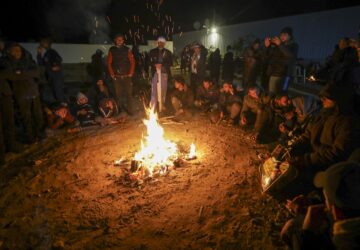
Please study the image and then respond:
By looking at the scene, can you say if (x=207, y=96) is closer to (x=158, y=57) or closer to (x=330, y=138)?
(x=158, y=57)

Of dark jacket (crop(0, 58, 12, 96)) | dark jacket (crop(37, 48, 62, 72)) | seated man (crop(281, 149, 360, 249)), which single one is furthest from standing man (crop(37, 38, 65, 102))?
seated man (crop(281, 149, 360, 249))

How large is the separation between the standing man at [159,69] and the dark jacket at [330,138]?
5.70 meters

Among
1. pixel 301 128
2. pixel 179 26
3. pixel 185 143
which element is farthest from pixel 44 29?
pixel 301 128

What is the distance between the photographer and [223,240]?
3.79 meters

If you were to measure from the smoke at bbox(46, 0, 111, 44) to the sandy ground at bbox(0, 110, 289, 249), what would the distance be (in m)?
26.0

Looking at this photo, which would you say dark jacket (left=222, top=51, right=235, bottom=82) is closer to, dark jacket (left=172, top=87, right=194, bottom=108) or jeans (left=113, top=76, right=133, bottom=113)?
dark jacket (left=172, top=87, right=194, bottom=108)

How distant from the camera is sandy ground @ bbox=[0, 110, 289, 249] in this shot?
385 centimetres

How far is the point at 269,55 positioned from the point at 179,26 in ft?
98.4

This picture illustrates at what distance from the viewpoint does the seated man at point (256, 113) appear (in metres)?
7.07

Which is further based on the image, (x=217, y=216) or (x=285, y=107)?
(x=285, y=107)

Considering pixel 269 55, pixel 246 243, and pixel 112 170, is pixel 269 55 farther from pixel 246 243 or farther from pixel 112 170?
pixel 246 243

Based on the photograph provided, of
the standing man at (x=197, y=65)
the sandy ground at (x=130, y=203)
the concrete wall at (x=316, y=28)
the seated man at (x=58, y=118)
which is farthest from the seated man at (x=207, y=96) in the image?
the concrete wall at (x=316, y=28)

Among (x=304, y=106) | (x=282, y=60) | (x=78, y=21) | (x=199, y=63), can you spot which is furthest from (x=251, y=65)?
(x=78, y=21)

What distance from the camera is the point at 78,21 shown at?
102ft
